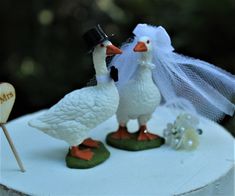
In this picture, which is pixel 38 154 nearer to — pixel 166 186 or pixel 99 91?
pixel 99 91

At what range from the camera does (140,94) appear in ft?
4.27

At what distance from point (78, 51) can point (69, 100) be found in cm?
151

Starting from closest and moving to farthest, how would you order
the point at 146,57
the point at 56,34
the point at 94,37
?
the point at 94,37, the point at 146,57, the point at 56,34

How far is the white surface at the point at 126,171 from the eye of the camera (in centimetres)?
114

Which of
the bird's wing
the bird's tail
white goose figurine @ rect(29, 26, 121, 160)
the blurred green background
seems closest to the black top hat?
white goose figurine @ rect(29, 26, 121, 160)

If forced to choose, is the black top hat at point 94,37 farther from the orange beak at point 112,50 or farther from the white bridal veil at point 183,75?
the white bridal veil at point 183,75

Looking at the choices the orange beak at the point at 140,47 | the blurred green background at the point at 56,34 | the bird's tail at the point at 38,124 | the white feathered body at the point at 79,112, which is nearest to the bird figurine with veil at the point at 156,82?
the orange beak at the point at 140,47

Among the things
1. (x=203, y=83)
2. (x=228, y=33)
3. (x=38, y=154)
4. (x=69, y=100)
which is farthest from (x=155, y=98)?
(x=228, y=33)

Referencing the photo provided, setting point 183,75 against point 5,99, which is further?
point 183,75

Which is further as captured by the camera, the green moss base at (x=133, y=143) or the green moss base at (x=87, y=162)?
the green moss base at (x=133, y=143)

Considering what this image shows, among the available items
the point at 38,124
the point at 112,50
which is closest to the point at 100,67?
the point at 112,50

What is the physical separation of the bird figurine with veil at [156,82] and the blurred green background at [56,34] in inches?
48.4

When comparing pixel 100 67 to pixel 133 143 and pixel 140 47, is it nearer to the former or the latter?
pixel 140 47

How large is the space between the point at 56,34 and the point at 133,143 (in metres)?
1.50
